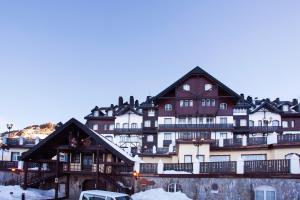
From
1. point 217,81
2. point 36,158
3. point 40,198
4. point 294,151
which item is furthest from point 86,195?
point 217,81

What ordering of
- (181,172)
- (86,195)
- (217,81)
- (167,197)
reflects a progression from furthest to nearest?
(217,81) → (181,172) → (167,197) → (86,195)

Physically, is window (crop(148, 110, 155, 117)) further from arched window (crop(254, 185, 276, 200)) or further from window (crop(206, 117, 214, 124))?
arched window (crop(254, 185, 276, 200))

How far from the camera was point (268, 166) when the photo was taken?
979 inches

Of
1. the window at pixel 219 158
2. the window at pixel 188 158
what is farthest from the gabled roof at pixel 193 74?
the window at pixel 188 158

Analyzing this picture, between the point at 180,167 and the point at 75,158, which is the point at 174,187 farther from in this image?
the point at 75,158

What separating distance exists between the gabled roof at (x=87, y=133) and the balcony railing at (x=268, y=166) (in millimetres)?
8755

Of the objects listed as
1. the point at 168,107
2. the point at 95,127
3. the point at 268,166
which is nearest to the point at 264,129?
the point at 168,107

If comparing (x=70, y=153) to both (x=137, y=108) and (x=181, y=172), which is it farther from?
(x=137, y=108)

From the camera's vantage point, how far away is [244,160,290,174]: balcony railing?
938 inches

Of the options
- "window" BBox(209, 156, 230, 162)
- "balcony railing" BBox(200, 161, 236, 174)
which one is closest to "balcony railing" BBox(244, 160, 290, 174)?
"balcony railing" BBox(200, 161, 236, 174)

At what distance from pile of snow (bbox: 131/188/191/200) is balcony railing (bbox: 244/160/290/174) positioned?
517 cm

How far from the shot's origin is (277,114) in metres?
64.7

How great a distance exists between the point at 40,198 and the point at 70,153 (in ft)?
17.1

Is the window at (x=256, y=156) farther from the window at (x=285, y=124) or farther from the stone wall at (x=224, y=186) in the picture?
the window at (x=285, y=124)
